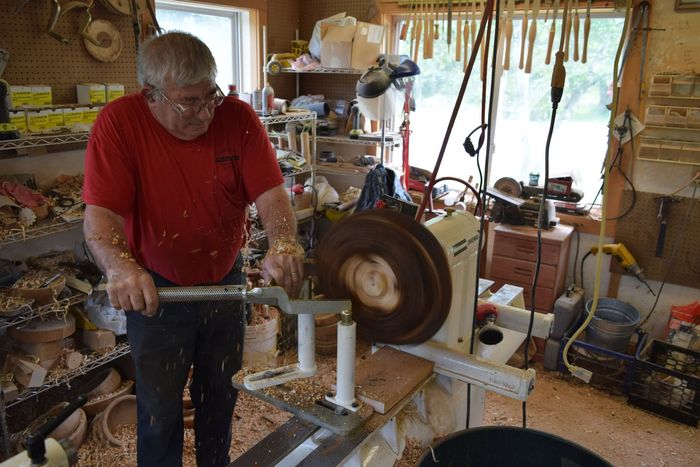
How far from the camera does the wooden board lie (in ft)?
3.90

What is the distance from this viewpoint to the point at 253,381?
1.20m

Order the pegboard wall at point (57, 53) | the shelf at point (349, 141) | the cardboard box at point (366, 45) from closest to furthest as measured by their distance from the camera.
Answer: the pegboard wall at point (57, 53), the cardboard box at point (366, 45), the shelf at point (349, 141)

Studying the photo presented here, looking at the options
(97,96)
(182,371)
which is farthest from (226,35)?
(182,371)

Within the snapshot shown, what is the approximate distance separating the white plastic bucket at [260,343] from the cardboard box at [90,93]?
1.40 metres

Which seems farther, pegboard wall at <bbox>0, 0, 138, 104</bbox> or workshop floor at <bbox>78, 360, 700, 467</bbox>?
workshop floor at <bbox>78, 360, 700, 467</bbox>

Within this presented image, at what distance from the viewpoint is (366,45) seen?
3.95 m

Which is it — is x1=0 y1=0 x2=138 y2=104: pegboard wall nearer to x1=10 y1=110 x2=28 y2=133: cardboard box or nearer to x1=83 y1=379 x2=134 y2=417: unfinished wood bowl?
x1=10 y1=110 x2=28 y2=133: cardboard box

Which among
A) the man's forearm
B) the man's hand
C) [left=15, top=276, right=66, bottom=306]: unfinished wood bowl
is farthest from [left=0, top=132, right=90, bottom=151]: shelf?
the man's hand

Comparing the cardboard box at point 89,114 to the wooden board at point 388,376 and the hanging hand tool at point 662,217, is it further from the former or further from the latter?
the hanging hand tool at point 662,217

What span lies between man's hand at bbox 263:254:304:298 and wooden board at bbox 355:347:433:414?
10.2 inches

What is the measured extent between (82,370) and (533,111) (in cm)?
328

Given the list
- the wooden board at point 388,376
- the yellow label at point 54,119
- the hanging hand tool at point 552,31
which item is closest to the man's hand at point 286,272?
the wooden board at point 388,376

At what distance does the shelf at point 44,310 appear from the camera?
222 centimetres

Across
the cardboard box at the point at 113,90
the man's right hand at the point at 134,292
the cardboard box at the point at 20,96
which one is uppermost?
the cardboard box at the point at 113,90
